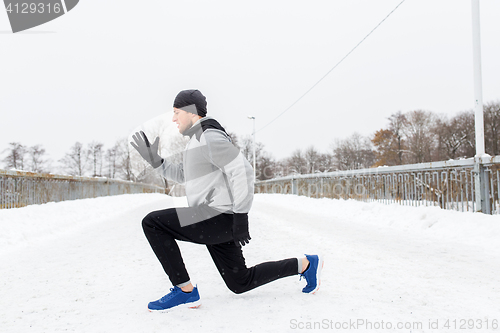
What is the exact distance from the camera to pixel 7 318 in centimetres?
250

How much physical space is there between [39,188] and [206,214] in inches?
338

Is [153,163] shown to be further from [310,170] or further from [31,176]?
[310,170]

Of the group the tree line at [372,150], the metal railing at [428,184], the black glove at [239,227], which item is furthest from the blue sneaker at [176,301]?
the tree line at [372,150]

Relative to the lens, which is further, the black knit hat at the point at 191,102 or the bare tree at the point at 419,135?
the bare tree at the point at 419,135

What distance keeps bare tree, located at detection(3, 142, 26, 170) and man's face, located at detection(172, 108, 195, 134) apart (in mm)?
67537

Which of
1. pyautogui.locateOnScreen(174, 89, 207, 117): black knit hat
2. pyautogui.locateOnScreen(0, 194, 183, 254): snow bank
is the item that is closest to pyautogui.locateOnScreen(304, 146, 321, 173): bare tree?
pyautogui.locateOnScreen(0, 194, 183, 254): snow bank

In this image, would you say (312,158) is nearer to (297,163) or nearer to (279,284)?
(297,163)

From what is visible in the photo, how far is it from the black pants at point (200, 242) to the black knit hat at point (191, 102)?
0.79m

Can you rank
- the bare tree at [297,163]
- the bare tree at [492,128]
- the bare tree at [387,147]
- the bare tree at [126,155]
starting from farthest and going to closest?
the bare tree at [297,163]
the bare tree at [387,147]
the bare tree at [492,128]
the bare tree at [126,155]

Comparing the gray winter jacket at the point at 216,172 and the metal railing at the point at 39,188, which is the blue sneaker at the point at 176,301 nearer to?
the gray winter jacket at the point at 216,172

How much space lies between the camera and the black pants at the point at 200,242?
2533 millimetres

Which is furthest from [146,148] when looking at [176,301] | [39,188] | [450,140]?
[450,140]

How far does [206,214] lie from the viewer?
2.54m

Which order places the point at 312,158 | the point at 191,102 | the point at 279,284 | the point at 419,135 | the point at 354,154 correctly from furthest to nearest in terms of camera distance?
1. the point at 312,158
2. the point at 354,154
3. the point at 419,135
4. the point at 279,284
5. the point at 191,102
